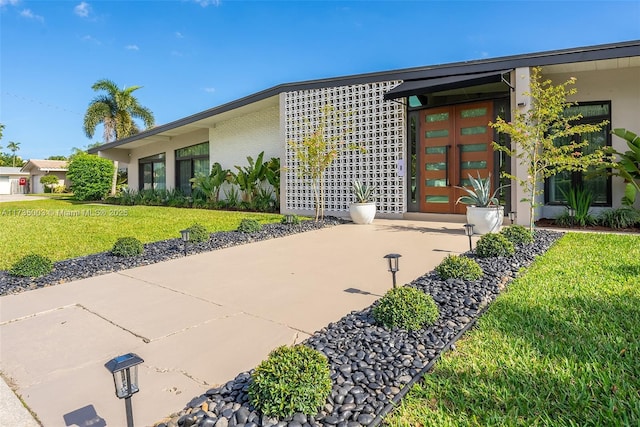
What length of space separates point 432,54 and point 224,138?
32.8ft

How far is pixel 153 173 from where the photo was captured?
2230 cm

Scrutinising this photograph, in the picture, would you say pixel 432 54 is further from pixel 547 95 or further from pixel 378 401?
pixel 378 401

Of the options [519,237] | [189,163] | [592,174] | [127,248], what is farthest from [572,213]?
[189,163]

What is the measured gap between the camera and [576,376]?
2.34 metres

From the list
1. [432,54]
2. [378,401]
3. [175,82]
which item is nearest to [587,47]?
→ [378,401]

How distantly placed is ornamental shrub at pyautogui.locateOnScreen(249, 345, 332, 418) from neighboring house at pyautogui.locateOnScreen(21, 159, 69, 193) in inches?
1995

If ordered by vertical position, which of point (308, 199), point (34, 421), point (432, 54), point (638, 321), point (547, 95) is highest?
point (432, 54)

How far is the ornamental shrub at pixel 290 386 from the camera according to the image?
2.02 metres

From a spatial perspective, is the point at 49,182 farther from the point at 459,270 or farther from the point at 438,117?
the point at 459,270

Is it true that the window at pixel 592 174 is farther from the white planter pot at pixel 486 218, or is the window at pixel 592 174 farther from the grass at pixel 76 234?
the grass at pixel 76 234

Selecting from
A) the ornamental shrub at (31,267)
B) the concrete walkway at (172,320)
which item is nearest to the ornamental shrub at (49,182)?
the ornamental shrub at (31,267)

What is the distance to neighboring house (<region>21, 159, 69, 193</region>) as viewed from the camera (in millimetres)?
44406

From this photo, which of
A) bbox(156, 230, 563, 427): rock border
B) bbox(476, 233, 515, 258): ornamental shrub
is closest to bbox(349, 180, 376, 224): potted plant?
bbox(476, 233, 515, 258): ornamental shrub

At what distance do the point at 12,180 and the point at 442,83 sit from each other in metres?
57.7
